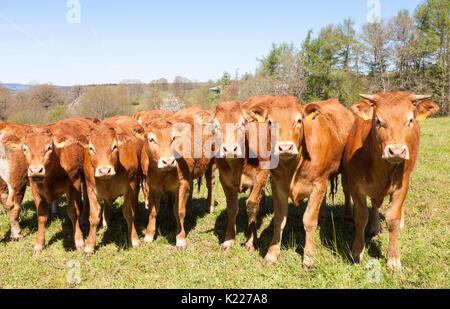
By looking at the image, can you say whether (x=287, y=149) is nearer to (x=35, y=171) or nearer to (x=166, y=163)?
(x=166, y=163)

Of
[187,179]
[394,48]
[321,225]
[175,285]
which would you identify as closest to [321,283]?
[175,285]

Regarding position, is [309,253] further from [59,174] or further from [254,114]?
[59,174]

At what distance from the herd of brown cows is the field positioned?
0.87ft

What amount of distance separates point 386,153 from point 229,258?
293 cm

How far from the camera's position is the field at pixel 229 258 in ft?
12.4

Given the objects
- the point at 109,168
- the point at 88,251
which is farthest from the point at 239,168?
the point at 88,251

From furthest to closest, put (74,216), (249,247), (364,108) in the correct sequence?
(74,216) < (249,247) < (364,108)

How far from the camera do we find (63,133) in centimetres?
561

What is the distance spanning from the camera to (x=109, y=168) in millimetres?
4664

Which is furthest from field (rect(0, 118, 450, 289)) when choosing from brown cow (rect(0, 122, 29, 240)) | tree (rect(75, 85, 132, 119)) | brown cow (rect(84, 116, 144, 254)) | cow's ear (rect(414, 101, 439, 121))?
tree (rect(75, 85, 132, 119))

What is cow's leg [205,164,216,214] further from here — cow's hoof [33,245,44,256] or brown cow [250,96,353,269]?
cow's hoof [33,245,44,256]

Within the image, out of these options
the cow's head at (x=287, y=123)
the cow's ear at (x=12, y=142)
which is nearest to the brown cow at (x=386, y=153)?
the cow's head at (x=287, y=123)

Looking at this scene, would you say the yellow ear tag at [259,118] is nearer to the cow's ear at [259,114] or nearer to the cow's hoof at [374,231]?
the cow's ear at [259,114]

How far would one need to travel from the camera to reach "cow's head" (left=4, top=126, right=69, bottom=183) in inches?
186
